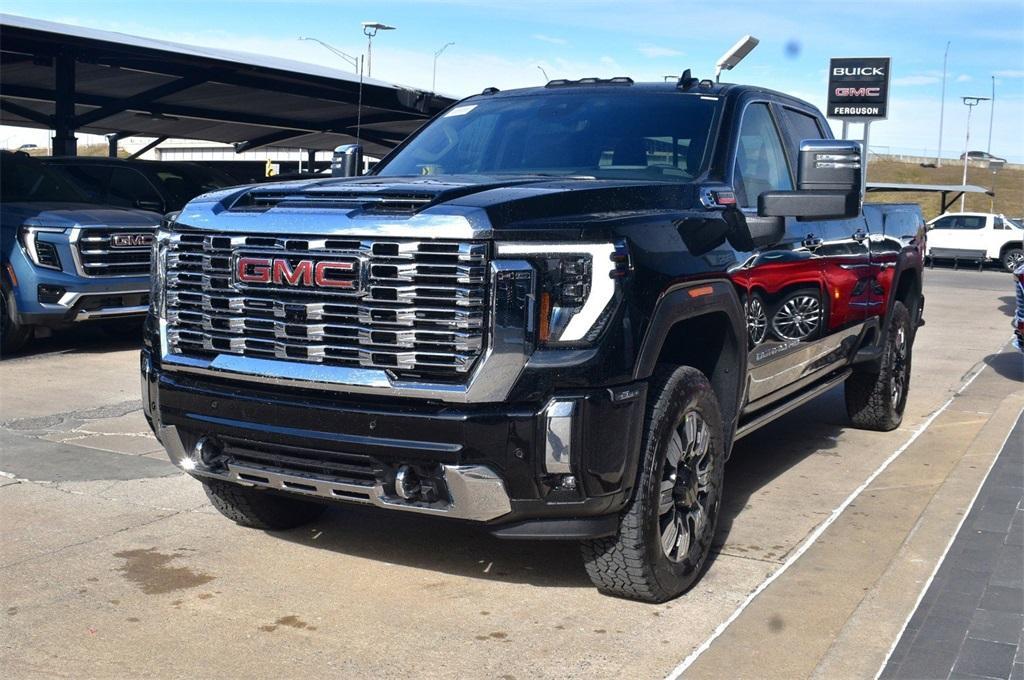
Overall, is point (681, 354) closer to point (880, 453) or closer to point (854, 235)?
point (854, 235)

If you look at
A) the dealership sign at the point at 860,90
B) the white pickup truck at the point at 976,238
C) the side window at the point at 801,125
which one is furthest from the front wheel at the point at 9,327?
the white pickup truck at the point at 976,238

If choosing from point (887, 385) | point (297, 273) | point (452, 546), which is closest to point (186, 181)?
point (887, 385)

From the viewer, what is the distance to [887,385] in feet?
25.0

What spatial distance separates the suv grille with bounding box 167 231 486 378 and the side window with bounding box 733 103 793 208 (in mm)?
1874

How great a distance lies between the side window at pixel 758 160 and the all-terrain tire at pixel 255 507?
7.92 ft

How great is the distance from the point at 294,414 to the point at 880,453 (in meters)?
4.47

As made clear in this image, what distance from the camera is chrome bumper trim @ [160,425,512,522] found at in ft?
12.5

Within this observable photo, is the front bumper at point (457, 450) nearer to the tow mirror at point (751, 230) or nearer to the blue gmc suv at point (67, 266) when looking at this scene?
the tow mirror at point (751, 230)

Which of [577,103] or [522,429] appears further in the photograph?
[577,103]

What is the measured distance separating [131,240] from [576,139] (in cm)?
661

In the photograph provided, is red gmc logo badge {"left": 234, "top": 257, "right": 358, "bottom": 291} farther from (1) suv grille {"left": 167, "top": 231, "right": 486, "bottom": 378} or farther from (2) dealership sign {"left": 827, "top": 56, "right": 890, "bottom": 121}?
(2) dealership sign {"left": 827, "top": 56, "right": 890, "bottom": 121}

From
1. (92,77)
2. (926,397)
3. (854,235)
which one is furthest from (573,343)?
(92,77)

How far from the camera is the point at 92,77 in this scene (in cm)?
1939

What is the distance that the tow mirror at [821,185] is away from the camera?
500 cm
